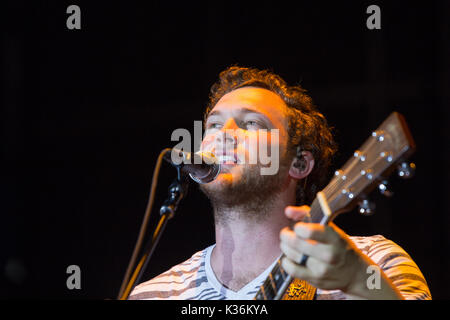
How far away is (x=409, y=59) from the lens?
11.5 feet

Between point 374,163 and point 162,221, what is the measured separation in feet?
2.56

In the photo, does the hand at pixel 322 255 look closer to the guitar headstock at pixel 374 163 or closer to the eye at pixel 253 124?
the guitar headstock at pixel 374 163

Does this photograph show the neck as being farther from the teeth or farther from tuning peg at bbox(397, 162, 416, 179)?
tuning peg at bbox(397, 162, 416, 179)

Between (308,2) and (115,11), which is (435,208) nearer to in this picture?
(308,2)

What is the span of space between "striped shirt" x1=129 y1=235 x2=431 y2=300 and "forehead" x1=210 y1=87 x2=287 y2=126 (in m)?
0.79

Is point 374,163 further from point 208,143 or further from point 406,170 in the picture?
point 208,143

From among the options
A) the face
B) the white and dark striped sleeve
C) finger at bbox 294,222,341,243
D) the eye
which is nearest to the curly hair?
the face

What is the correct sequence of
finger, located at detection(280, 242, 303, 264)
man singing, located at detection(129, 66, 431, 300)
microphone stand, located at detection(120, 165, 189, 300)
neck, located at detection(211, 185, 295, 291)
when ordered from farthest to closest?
neck, located at detection(211, 185, 295, 291) < man singing, located at detection(129, 66, 431, 300) < microphone stand, located at detection(120, 165, 189, 300) < finger, located at detection(280, 242, 303, 264)

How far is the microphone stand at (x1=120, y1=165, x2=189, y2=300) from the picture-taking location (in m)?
1.63

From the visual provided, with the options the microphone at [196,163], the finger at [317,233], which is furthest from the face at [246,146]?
the finger at [317,233]

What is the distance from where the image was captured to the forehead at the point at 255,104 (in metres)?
2.59

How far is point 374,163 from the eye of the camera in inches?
54.2

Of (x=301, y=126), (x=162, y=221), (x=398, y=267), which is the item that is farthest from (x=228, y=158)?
(x=398, y=267)

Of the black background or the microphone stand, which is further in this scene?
the black background
